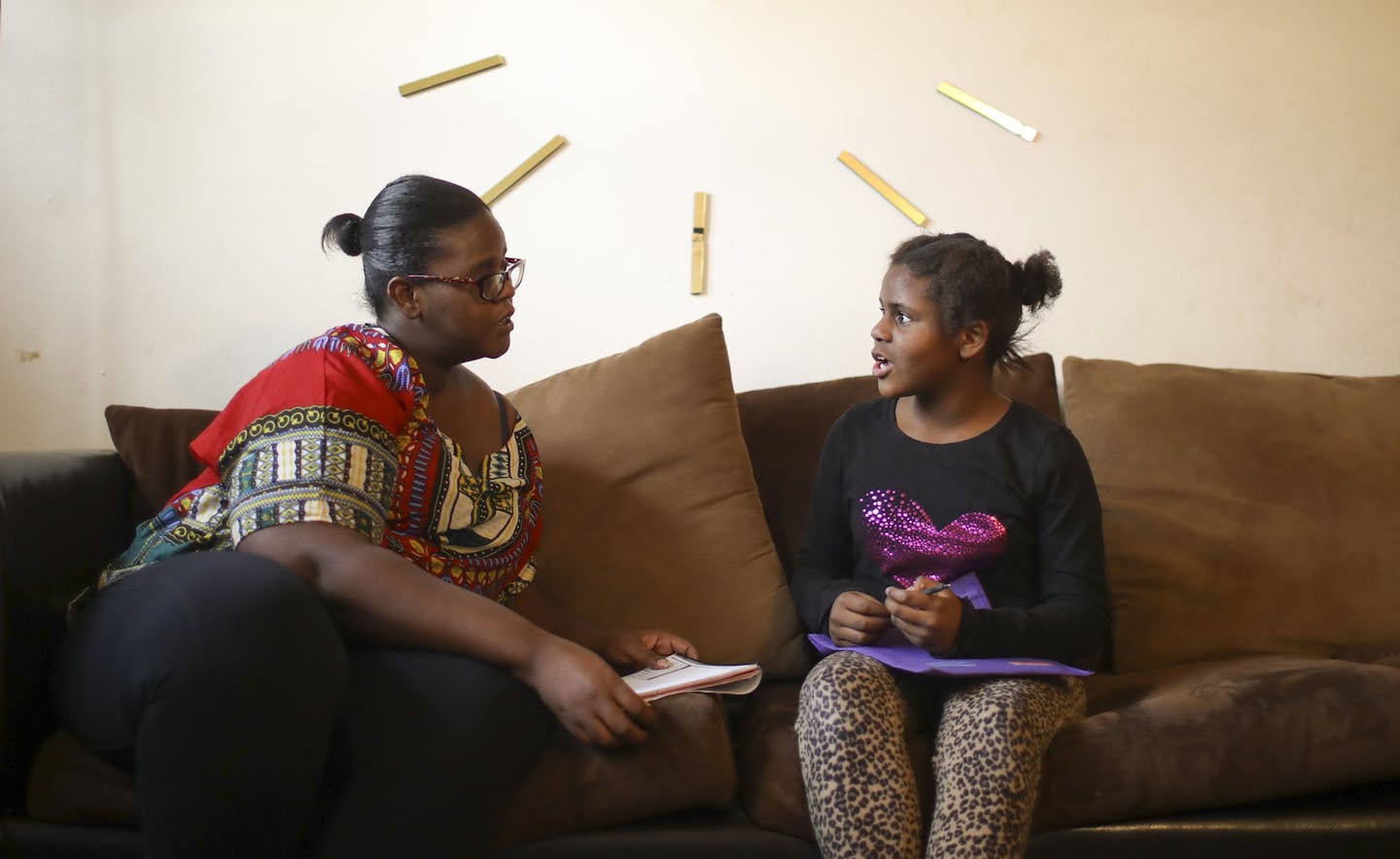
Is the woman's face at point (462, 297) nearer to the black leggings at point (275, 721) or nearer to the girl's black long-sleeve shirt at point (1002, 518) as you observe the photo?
the black leggings at point (275, 721)

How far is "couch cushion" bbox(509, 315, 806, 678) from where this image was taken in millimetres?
1695

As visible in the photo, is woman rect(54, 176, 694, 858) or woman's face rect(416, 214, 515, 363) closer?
woman rect(54, 176, 694, 858)

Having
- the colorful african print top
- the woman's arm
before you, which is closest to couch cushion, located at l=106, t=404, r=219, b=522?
the colorful african print top

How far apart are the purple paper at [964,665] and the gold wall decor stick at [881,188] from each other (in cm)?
101

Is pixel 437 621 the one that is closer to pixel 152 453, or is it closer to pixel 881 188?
pixel 152 453

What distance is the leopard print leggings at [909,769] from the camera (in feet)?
3.95

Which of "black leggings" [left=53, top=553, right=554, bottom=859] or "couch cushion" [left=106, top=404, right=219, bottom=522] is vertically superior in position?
"couch cushion" [left=106, top=404, right=219, bottom=522]

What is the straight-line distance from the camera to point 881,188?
7.16 ft

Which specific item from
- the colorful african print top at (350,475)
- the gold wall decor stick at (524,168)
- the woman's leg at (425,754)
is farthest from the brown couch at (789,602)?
the gold wall decor stick at (524,168)

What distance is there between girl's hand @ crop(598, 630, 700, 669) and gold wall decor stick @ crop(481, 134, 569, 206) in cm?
95

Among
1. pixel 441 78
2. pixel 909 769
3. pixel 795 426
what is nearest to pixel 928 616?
pixel 909 769

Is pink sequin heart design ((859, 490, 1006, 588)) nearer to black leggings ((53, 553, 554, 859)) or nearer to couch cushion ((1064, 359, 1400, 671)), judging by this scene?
couch cushion ((1064, 359, 1400, 671))

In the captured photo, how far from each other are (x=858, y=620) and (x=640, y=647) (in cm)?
29

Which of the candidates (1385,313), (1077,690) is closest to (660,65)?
(1077,690)
